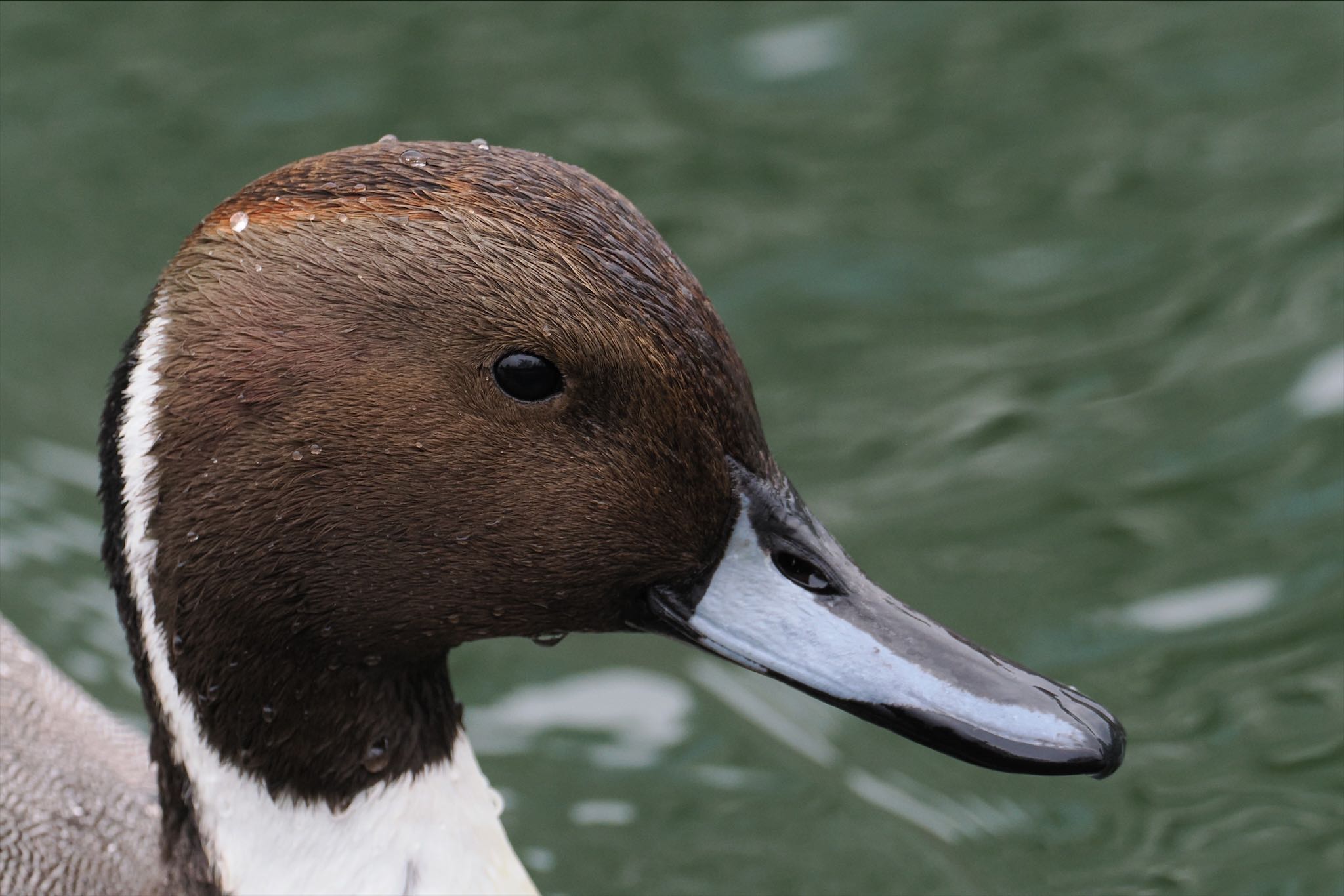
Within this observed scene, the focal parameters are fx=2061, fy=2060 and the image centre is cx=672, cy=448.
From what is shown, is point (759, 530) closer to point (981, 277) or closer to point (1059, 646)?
point (1059, 646)

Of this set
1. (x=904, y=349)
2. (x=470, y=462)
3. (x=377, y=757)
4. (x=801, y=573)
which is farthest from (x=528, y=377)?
(x=904, y=349)

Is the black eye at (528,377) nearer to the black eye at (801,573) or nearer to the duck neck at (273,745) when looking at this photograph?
the black eye at (801,573)

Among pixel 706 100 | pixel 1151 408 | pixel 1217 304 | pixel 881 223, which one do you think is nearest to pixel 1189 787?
pixel 1151 408

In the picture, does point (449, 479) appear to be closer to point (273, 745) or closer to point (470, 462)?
point (470, 462)

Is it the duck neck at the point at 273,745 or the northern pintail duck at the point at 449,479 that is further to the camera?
the duck neck at the point at 273,745

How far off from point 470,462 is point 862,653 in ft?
2.24

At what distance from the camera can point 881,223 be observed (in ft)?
20.9

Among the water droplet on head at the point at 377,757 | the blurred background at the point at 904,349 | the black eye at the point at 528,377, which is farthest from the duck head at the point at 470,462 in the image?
the blurred background at the point at 904,349

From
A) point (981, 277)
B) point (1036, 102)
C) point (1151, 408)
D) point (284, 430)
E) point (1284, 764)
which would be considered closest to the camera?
point (284, 430)

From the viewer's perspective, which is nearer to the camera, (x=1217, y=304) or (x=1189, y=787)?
(x=1189, y=787)

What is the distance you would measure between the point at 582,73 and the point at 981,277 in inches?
61.1

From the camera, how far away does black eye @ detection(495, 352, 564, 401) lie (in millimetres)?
3154

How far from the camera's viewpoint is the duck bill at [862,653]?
3.14m

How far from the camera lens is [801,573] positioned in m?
3.31
